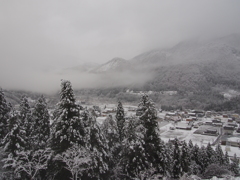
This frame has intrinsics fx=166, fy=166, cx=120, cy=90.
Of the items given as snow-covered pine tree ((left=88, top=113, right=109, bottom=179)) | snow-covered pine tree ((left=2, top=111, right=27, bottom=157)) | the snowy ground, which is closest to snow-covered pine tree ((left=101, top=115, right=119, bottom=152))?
snow-covered pine tree ((left=88, top=113, right=109, bottom=179))

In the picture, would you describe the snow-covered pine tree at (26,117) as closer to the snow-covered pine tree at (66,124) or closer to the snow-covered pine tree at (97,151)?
the snow-covered pine tree at (66,124)

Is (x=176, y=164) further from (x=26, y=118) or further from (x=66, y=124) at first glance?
(x=26, y=118)

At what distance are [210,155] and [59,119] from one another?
26248 millimetres

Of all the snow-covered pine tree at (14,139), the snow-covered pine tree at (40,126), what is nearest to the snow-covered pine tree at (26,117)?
the snow-covered pine tree at (40,126)

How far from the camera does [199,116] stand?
285 ft

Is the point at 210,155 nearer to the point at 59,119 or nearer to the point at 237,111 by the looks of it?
the point at 59,119

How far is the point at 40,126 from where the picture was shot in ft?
54.9

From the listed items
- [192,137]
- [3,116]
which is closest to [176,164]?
[3,116]

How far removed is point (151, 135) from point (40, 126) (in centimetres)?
1103

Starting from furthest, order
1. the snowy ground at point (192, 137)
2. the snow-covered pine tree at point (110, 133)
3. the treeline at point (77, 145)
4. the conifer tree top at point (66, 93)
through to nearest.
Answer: the snowy ground at point (192, 137) → the snow-covered pine tree at point (110, 133) → the conifer tree top at point (66, 93) → the treeline at point (77, 145)

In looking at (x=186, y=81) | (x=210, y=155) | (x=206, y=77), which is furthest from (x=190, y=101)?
(x=210, y=155)

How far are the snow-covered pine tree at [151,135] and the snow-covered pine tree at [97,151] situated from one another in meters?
3.60

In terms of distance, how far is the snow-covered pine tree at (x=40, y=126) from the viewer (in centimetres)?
1630

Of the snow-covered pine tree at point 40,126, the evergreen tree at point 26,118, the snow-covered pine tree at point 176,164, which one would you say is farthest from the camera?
the snow-covered pine tree at point 176,164
